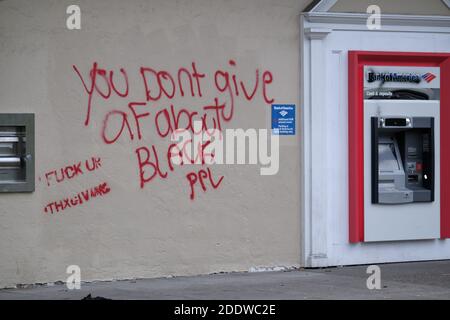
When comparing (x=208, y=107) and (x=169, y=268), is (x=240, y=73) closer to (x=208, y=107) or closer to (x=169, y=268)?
(x=208, y=107)

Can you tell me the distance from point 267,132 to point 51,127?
2.64 metres

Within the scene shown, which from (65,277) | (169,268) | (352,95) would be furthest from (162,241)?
(352,95)

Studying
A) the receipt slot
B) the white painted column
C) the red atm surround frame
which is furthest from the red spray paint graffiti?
the receipt slot

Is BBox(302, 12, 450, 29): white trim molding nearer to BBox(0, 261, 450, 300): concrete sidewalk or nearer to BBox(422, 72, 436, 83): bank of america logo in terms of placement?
BBox(422, 72, 436, 83): bank of america logo

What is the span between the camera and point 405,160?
509 inches

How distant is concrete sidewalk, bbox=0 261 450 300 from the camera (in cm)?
1044

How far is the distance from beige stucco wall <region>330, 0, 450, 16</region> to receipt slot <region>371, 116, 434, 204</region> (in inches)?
54.7

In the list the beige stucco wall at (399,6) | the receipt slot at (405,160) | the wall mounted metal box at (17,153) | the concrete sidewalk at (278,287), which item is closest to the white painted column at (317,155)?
the concrete sidewalk at (278,287)

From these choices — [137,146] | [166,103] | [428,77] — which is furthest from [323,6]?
[137,146]

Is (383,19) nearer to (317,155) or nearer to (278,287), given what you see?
(317,155)

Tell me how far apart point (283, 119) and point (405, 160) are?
1837 millimetres

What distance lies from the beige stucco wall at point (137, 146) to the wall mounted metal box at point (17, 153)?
0.10 m

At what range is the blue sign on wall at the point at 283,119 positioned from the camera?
480 inches

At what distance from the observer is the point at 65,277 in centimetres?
1132
